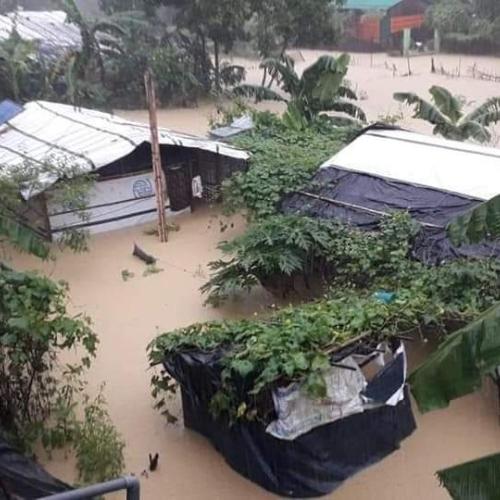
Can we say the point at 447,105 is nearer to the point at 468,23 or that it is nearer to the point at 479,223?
the point at 479,223

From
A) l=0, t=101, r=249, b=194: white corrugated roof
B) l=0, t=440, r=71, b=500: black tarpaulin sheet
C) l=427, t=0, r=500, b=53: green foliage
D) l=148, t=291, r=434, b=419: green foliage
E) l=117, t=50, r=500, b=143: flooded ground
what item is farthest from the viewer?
l=427, t=0, r=500, b=53: green foliage

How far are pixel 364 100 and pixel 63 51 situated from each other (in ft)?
40.6

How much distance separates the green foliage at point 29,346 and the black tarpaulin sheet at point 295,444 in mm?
1166

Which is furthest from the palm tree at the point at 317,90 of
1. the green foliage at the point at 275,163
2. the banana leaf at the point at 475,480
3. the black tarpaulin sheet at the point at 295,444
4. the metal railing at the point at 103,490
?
the metal railing at the point at 103,490

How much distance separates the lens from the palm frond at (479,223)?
5.79 metres

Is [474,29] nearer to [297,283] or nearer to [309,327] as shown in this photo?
[297,283]

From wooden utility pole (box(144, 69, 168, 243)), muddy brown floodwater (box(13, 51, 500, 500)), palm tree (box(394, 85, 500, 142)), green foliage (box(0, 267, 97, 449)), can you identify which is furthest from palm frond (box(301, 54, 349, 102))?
green foliage (box(0, 267, 97, 449))

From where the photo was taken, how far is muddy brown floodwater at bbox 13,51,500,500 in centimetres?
700

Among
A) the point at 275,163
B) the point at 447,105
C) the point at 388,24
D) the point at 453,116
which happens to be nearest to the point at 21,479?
the point at 275,163

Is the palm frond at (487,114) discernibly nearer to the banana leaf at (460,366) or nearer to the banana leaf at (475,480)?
the banana leaf at (460,366)

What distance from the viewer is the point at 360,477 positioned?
6.99 meters

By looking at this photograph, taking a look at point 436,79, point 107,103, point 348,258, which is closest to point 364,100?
point 436,79

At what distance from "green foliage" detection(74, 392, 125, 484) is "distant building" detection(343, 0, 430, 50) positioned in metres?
36.6

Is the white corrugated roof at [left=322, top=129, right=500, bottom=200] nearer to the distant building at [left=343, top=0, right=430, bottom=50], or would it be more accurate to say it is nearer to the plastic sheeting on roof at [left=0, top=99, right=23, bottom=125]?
the plastic sheeting on roof at [left=0, top=99, right=23, bottom=125]
